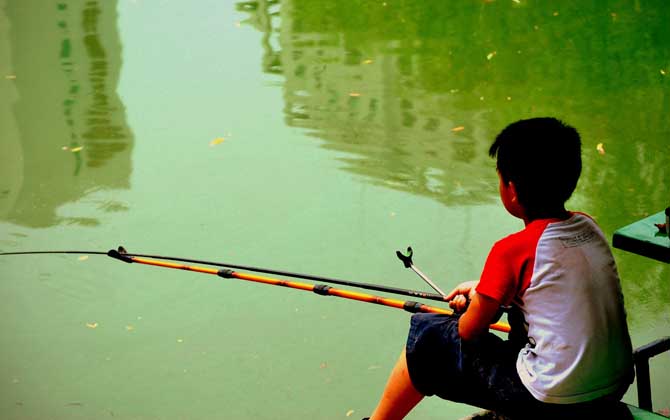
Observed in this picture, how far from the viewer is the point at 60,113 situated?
5109 mm

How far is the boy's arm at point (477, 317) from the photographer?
5.10ft

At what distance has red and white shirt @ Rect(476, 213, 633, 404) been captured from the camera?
148 centimetres

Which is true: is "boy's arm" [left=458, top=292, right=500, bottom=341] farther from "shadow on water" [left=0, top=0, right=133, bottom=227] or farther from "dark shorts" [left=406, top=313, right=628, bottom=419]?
"shadow on water" [left=0, top=0, right=133, bottom=227]

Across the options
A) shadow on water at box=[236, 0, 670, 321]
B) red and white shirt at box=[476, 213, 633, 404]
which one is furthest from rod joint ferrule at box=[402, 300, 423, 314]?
shadow on water at box=[236, 0, 670, 321]

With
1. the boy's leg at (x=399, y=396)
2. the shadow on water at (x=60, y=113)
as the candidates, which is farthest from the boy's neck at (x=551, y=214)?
the shadow on water at (x=60, y=113)

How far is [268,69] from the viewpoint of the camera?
5730 millimetres

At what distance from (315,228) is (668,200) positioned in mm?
1579

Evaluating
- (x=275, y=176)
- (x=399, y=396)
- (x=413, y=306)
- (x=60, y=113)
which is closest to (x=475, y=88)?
(x=275, y=176)

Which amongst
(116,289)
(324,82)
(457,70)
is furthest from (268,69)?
(116,289)

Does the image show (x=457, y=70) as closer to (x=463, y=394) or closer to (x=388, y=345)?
(x=388, y=345)

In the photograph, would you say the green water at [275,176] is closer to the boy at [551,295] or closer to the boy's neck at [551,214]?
the boy at [551,295]

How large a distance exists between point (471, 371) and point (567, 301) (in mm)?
276

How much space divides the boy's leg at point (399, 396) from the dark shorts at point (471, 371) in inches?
1.1

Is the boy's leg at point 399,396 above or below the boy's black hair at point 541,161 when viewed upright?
below
